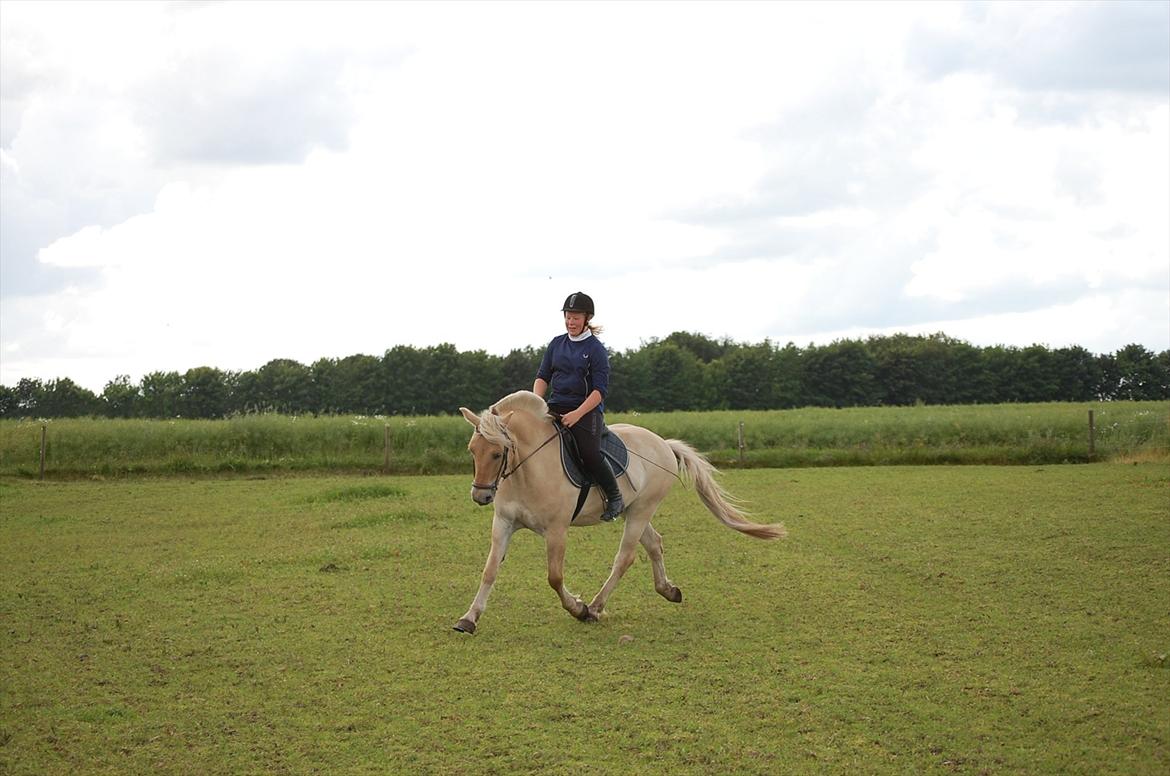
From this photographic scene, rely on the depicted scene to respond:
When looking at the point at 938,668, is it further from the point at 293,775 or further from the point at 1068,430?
the point at 1068,430

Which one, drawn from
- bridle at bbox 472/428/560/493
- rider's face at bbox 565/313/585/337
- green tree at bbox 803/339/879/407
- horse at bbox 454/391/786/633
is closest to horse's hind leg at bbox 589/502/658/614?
horse at bbox 454/391/786/633

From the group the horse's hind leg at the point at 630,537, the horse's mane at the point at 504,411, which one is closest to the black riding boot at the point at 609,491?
the horse's hind leg at the point at 630,537

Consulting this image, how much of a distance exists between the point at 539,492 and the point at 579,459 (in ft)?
1.50

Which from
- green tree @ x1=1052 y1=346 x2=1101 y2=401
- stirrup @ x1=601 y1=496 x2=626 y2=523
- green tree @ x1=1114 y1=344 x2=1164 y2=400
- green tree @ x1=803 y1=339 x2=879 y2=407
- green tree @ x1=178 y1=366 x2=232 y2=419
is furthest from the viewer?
green tree @ x1=803 y1=339 x2=879 y2=407

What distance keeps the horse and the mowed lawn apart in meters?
0.37

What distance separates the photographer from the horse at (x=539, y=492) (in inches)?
307

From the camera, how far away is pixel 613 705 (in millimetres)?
5996

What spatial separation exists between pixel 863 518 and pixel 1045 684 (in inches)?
347

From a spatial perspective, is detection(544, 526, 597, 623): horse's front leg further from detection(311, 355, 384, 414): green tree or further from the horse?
detection(311, 355, 384, 414): green tree

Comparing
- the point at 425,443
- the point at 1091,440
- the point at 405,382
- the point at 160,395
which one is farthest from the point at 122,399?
the point at 1091,440

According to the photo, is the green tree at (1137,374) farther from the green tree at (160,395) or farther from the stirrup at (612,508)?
the stirrup at (612,508)

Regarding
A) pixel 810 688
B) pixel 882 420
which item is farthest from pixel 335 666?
pixel 882 420

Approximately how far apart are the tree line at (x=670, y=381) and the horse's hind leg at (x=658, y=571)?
151 feet

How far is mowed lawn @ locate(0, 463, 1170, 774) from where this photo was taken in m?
5.26
